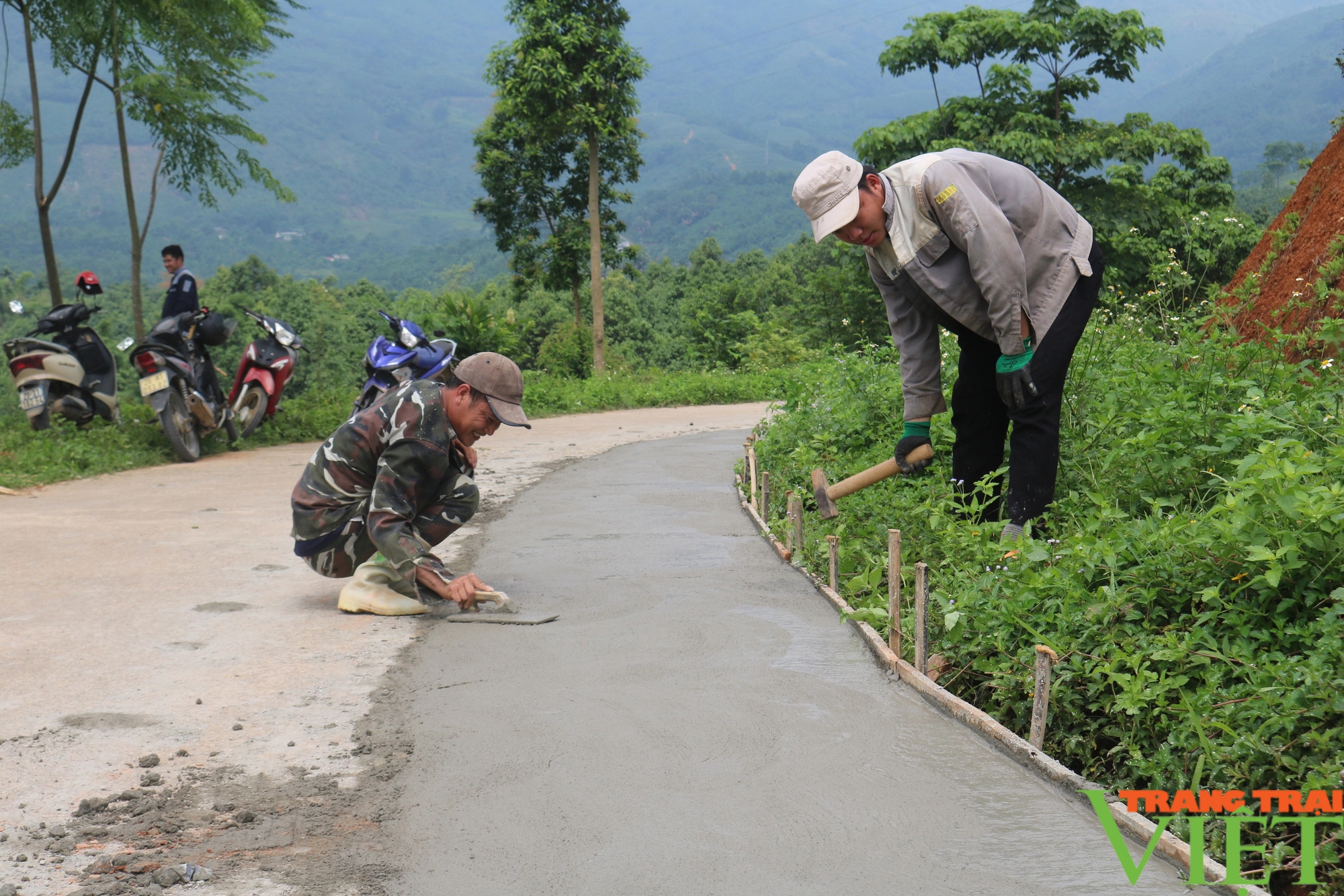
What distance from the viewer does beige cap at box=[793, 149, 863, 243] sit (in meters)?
3.73

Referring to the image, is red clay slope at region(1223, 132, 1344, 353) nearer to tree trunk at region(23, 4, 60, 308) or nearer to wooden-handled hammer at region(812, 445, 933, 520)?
wooden-handled hammer at region(812, 445, 933, 520)

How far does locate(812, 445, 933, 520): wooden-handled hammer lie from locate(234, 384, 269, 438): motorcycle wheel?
708cm

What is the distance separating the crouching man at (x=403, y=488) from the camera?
161 inches

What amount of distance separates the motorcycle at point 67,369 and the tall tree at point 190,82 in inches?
148

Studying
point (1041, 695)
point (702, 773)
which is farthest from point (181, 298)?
point (1041, 695)

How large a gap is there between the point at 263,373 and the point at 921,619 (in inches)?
330

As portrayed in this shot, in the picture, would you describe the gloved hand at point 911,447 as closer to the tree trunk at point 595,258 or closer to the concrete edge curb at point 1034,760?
the concrete edge curb at point 1034,760

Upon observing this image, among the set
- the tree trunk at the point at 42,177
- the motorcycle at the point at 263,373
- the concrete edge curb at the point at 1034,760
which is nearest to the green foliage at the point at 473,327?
the tree trunk at the point at 42,177

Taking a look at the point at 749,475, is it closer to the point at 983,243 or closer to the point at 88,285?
the point at 983,243

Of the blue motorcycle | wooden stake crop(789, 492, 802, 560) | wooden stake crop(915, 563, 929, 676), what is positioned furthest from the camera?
the blue motorcycle

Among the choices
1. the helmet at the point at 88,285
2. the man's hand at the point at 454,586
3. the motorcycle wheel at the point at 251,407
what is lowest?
the man's hand at the point at 454,586

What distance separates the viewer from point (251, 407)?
33.5 ft

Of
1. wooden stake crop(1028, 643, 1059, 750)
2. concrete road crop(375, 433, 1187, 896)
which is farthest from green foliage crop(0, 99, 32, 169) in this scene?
wooden stake crop(1028, 643, 1059, 750)

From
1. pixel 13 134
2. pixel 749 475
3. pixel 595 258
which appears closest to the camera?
pixel 749 475
